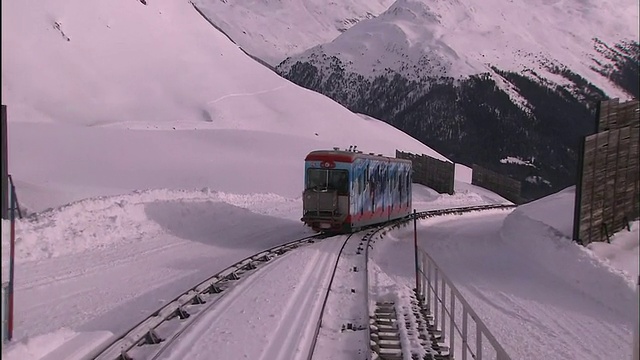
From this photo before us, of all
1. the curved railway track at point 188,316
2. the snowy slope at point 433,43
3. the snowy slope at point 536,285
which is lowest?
the snowy slope at point 536,285

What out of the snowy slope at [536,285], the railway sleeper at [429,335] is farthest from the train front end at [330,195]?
the railway sleeper at [429,335]

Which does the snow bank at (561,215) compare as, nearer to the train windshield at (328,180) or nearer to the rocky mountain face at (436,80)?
the train windshield at (328,180)

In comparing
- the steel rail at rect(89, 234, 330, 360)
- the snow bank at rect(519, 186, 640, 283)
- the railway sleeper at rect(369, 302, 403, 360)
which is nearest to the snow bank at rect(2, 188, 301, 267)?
the steel rail at rect(89, 234, 330, 360)

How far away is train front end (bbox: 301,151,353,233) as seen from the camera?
21.6 meters

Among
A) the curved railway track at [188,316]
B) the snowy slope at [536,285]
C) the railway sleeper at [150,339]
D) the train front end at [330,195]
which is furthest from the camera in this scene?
the train front end at [330,195]

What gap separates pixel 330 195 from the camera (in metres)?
21.5

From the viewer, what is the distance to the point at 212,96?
70.2 m

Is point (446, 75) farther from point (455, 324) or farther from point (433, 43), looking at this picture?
point (455, 324)

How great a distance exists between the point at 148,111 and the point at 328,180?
149ft

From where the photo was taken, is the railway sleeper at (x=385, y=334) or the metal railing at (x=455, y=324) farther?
the railway sleeper at (x=385, y=334)

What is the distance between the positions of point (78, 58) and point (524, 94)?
7442 cm

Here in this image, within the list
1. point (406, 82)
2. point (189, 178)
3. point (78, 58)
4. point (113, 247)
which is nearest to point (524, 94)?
point (406, 82)

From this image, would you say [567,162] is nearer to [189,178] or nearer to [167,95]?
[189,178]

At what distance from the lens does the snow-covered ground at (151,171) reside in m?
11.2
